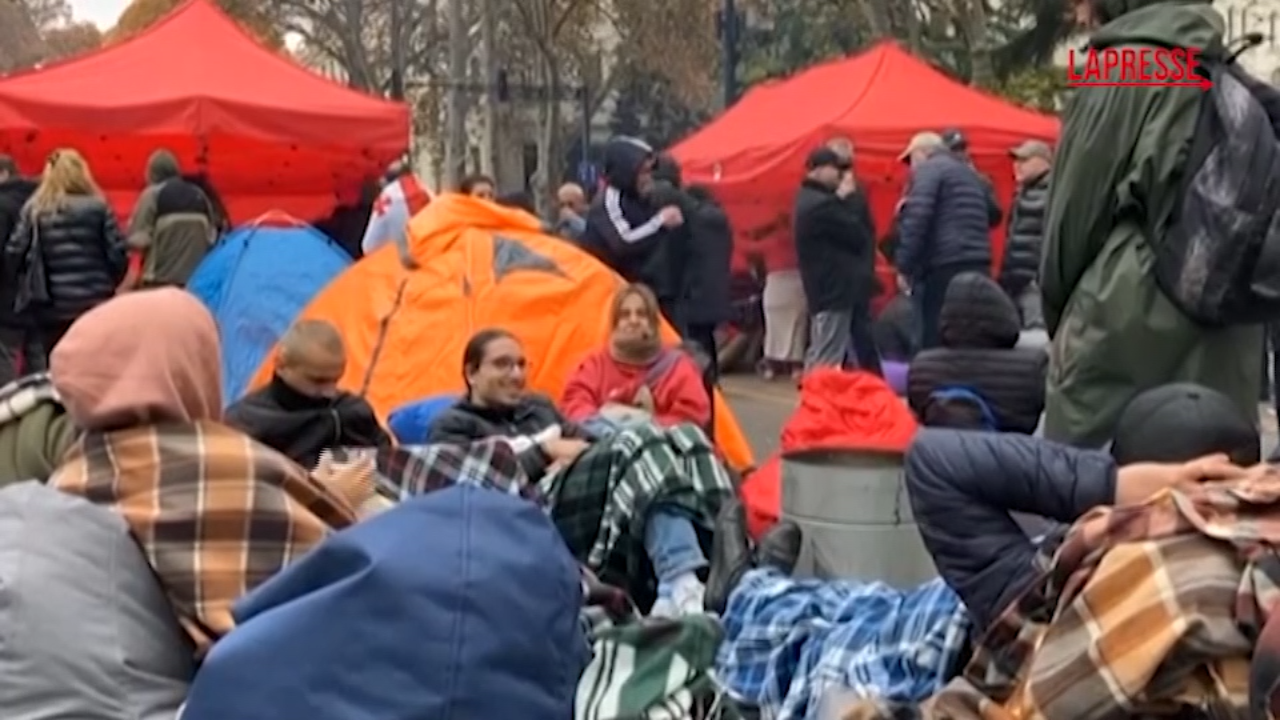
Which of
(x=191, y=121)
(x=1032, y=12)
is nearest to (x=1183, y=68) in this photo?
(x=191, y=121)

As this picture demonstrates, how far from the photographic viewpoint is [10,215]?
1167 cm

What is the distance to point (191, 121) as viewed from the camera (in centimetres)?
1441

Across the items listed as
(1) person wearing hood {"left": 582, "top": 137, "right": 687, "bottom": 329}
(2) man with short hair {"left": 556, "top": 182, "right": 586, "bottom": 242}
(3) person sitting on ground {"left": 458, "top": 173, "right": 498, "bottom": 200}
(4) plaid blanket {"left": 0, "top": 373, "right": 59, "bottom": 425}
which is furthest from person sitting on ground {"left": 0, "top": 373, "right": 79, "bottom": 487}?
(2) man with short hair {"left": 556, "top": 182, "right": 586, "bottom": 242}

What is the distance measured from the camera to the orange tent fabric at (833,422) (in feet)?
20.7

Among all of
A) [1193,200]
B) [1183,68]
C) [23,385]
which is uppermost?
[1183,68]

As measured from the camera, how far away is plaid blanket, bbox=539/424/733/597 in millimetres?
5875

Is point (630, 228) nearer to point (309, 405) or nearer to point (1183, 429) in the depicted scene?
point (309, 405)

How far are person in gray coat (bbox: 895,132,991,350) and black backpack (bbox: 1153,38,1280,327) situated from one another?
22.7 feet

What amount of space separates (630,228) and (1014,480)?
25.2 ft

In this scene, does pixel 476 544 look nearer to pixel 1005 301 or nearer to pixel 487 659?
pixel 487 659

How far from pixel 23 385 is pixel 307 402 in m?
1.64

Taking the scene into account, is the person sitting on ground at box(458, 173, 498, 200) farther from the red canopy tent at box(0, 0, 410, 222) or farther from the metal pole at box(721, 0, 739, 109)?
the metal pole at box(721, 0, 739, 109)

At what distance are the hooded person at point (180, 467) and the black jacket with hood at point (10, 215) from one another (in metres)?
7.88

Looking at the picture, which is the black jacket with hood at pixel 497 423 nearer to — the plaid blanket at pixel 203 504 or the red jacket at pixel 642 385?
the red jacket at pixel 642 385
